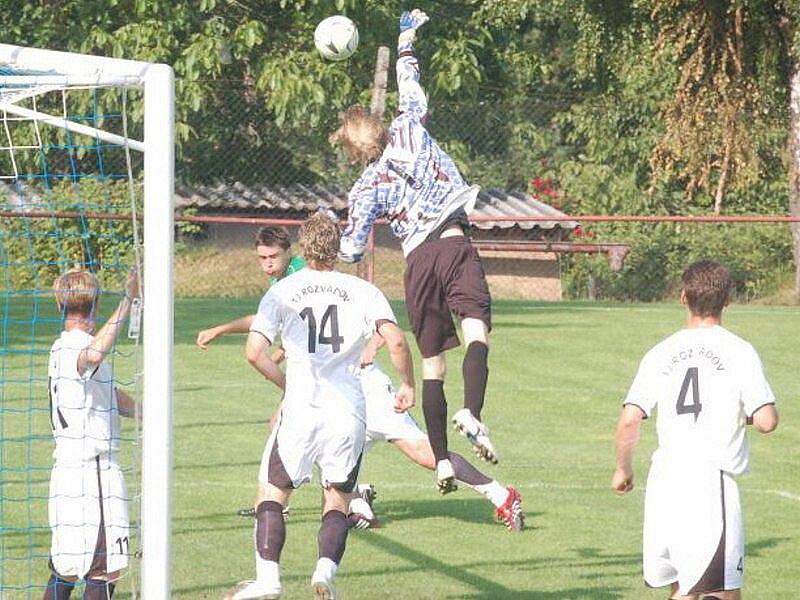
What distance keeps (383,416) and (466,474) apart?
0.65m

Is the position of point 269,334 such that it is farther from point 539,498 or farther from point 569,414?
point 569,414

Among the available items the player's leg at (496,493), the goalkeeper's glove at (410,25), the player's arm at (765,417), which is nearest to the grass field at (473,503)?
the player's leg at (496,493)

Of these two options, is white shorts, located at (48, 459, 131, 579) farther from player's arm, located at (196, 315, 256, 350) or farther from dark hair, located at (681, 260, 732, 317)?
dark hair, located at (681, 260, 732, 317)

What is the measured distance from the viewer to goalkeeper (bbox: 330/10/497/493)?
29.0ft

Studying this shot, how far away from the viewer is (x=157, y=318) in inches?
261

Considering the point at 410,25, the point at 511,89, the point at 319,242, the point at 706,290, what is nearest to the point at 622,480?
the point at 706,290

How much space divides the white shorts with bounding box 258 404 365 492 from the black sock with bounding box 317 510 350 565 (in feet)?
0.46

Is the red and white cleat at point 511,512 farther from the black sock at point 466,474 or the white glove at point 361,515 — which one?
the white glove at point 361,515

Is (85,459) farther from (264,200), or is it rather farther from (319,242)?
(264,200)

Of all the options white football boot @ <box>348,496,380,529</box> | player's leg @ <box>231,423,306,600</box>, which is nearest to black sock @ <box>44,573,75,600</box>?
player's leg @ <box>231,423,306,600</box>

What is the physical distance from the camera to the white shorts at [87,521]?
23.0 ft

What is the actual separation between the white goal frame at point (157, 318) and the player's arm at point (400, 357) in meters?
1.08

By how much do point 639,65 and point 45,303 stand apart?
39.1 ft

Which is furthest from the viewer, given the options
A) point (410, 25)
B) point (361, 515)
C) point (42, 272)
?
point (42, 272)
